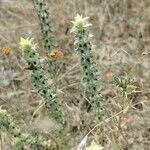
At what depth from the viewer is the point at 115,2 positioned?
4105 mm

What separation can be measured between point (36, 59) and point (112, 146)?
0.81 meters

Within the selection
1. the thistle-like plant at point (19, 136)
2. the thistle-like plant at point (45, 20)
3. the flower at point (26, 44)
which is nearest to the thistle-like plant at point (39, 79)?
the flower at point (26, 44)

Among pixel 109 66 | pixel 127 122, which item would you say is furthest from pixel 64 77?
pixel 127 122

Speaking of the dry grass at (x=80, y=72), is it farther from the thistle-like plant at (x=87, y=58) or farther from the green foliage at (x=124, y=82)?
the green foliage at (x=124, y=82)

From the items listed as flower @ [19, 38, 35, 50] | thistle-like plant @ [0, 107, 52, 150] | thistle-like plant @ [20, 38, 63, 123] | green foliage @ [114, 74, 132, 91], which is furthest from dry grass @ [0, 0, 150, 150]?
flower @ [19, 38, 35, 50]

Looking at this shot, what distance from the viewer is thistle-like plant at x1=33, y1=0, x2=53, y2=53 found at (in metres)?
2.97

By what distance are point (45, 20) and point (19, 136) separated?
0.76 metres

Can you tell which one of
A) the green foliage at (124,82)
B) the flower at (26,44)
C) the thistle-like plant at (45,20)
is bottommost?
the green foliage at (124,82)

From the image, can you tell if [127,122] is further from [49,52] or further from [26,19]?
[26,19]

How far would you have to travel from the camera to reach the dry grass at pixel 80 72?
124 inches

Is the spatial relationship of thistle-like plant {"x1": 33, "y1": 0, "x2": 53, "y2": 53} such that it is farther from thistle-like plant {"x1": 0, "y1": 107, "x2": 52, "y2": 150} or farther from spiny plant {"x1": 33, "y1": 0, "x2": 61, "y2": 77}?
thistle-like plant {"x1": 0, "y1": 107, "x2": 52, "y2": 150}

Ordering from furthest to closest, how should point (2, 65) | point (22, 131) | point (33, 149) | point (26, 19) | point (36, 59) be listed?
point (26, 19) < point (2, 65) < point (33, 149) < point (22, 131) < point (36, 59)

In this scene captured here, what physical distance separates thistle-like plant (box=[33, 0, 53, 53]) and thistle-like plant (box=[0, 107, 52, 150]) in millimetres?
612

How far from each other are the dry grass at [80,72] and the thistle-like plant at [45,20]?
283mm
